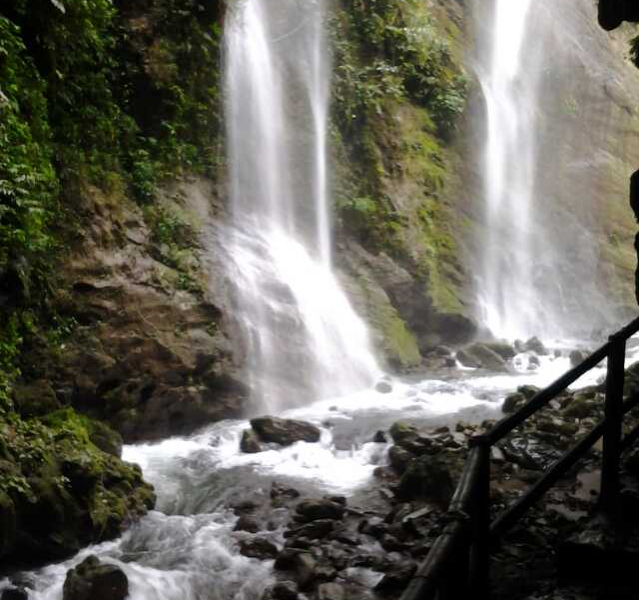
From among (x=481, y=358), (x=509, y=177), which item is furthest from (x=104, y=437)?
(x=509, y=177)

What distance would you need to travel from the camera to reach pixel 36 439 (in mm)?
6605

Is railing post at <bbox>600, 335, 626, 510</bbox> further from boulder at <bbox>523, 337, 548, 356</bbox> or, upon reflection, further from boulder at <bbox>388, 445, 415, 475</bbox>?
boulder at <bbox>523, 337, 548, 356</bbox>

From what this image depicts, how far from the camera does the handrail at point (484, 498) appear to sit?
1847 millimetres

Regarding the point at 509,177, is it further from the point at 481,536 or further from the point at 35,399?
the point at 481,536

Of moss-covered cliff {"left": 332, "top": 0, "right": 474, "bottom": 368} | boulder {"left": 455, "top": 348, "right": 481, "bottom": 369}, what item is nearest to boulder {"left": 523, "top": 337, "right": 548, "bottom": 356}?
moss-covered cliff {"left": 332, "top": 0, "right": 474, "bottom": 368}

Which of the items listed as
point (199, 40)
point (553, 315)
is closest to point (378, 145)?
point (199, 40)

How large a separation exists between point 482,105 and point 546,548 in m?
19.5

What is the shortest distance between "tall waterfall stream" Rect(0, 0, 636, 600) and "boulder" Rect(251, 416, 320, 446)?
0.14 meters

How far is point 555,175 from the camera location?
24.8 metres

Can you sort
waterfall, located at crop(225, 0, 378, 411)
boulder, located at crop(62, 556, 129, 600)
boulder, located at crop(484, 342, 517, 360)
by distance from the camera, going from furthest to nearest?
boulder, located at crop(484, 342, 517, 360)
waterfall, located at crop(225, 0, 378, 411)
boulder, located at crop(62, 556, 129, 600)

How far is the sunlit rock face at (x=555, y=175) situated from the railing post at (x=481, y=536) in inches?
615

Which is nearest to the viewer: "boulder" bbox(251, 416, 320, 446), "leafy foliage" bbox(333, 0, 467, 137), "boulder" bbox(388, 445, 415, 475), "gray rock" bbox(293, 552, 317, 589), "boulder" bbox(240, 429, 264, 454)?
"gray rock" bbox(293, 552, 317, 589)

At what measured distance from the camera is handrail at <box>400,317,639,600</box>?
6.06ft

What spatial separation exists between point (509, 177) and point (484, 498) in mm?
21739
